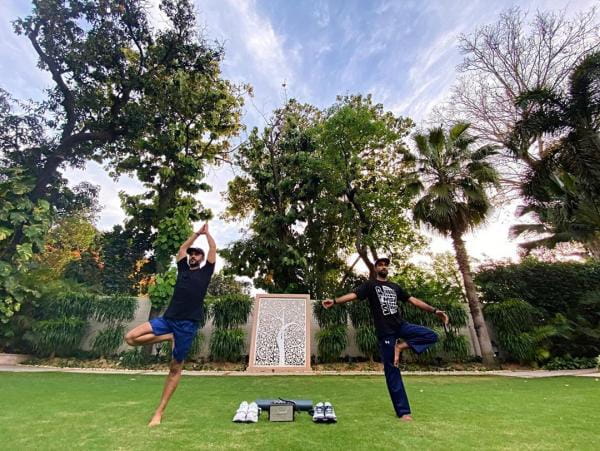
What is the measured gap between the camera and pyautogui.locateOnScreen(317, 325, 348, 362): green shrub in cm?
866

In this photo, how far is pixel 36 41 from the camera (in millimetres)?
10203

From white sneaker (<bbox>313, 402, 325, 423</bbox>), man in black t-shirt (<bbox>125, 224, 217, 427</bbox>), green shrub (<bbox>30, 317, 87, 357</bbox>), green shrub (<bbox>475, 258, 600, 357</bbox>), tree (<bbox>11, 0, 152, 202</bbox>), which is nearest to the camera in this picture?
white sneaker (<bbox>313, 402, 325, 423</bbox>)

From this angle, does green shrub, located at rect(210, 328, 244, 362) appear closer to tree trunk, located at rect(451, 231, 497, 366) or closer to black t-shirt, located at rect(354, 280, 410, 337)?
black t-shirt, located at rect(354, 280, 410, 337)

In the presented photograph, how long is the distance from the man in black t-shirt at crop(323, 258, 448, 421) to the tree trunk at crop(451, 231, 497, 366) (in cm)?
687

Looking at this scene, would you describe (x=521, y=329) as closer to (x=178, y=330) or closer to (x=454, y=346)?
(x=454, y=346)

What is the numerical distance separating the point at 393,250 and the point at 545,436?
10390 millimetres

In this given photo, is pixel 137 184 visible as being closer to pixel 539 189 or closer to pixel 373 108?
pixel 373 108

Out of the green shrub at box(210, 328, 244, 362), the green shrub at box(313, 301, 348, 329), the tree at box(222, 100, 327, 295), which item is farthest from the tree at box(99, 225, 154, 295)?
the green shrub at box(313, 301, 348, 329)

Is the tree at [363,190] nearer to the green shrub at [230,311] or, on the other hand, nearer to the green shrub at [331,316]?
the green shrub at [331,316]

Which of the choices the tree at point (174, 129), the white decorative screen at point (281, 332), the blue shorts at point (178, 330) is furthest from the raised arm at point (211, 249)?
the tree at point (174, 129)

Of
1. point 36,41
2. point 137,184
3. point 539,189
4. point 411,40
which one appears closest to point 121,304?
point 137,184

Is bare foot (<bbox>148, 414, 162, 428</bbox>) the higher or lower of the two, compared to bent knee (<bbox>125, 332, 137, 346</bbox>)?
lower

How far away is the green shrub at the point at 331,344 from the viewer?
8.66m

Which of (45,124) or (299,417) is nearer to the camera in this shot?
(299,417)
